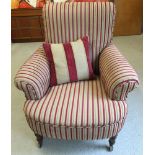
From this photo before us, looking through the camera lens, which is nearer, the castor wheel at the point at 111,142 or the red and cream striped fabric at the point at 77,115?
the red and cream striped fabric at the point at 77,115

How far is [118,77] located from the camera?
132cm

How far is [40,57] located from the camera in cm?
160

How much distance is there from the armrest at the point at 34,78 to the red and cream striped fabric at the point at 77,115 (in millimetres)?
58

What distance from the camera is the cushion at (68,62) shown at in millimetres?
1563

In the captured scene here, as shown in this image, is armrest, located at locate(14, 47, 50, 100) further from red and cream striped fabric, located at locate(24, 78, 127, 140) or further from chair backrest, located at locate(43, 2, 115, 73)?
chair backrest, located at locate(43, 2, 115, 73)

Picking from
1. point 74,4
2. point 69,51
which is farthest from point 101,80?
point 74,4

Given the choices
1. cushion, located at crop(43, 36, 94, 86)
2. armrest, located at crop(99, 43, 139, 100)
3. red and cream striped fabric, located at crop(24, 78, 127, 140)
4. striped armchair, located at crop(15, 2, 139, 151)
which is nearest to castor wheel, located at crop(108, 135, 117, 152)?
striped armchair, located at crop(15, 2, 139, 151)

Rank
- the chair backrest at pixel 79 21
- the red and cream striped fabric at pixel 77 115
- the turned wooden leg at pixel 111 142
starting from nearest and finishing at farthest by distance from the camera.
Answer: the red and cream striped fabric at pixel 77 115, the turned wooden leg at pixel 111 142, the chair backrest at pixel 79 21

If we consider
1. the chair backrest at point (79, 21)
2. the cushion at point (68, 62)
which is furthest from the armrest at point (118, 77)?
the chair backrest at point (79, 21)

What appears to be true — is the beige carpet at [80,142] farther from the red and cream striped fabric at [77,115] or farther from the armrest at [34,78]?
the armrest at [34,78]

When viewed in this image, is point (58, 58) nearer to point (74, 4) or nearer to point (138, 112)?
point (74, 4)

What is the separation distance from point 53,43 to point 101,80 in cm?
48

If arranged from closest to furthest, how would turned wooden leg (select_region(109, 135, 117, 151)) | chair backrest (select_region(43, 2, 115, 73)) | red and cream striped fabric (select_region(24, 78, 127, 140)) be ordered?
red and cream striped fabric (select_region(24, 78, 127, 140)) → turned wooden leg (select_region(109, 135, 117, 151)) → chair backrest (select_region(43, 2, 115, 73))

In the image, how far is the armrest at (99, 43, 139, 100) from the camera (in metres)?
1.30
